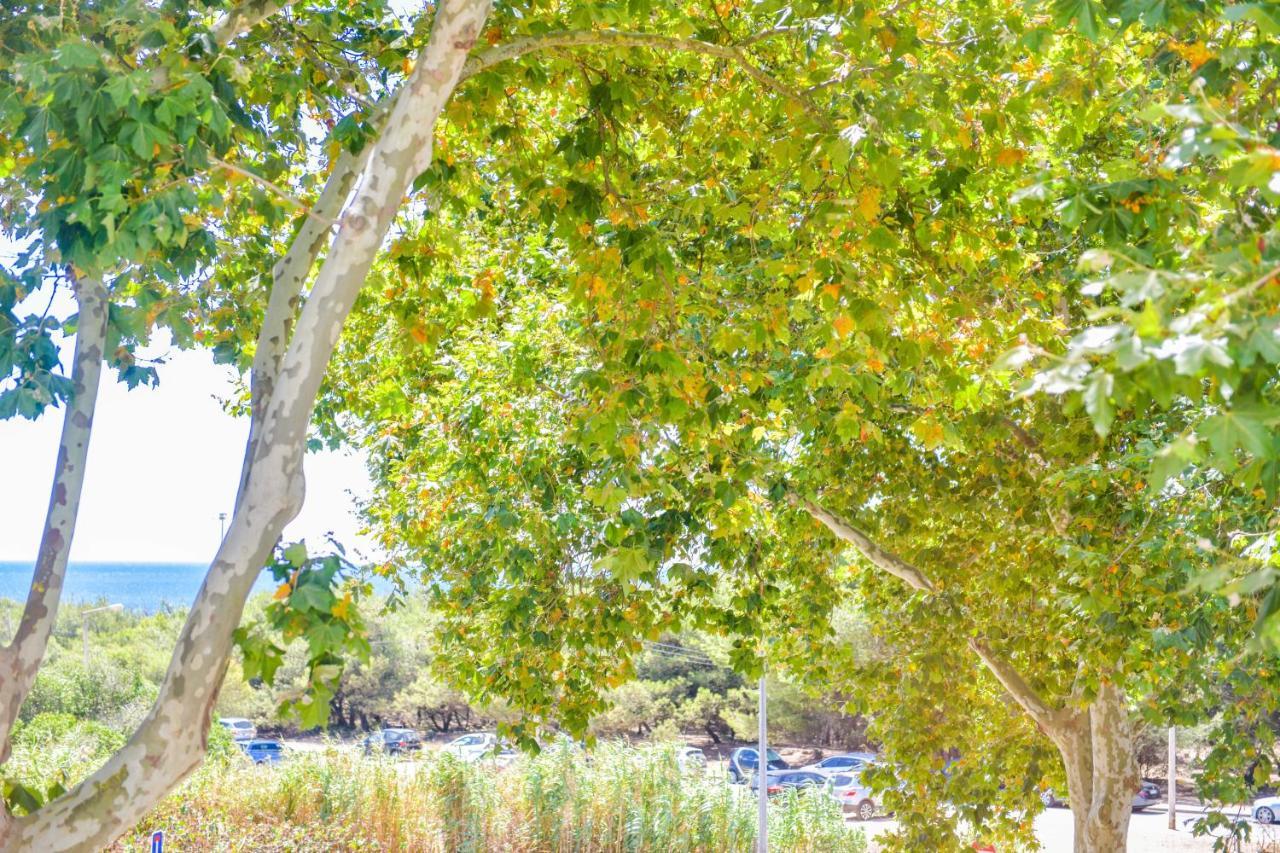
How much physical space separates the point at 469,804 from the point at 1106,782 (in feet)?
18.3

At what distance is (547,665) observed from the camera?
640cm

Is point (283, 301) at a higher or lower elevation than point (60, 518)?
higher

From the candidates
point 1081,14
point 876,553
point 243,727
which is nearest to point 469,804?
point 876,553

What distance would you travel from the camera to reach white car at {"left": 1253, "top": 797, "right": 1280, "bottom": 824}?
19219mm

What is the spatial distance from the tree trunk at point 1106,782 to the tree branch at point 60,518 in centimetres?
742

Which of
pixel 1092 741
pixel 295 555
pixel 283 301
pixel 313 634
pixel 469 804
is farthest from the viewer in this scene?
pixel 469 804

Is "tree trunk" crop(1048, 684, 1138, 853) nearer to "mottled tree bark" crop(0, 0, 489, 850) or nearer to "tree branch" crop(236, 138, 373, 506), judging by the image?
"tree branch" crop(236, 138, 373, 506)

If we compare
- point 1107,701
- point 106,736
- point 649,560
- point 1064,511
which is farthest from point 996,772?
point 106,736

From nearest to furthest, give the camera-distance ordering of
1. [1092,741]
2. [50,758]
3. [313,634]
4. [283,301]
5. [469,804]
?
[313,634] < [283,301] < [1092,741] < [469,804] < [50,758]

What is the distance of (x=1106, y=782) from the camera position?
863cm

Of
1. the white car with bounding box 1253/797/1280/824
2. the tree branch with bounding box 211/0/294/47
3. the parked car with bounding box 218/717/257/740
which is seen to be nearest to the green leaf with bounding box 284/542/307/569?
the tree branch with bounding box 211/0/294/47

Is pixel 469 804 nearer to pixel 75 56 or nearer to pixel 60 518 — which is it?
pixel 60 518

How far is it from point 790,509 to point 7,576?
189m

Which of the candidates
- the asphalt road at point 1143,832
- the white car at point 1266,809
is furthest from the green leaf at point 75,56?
the white car at point 1266,809
